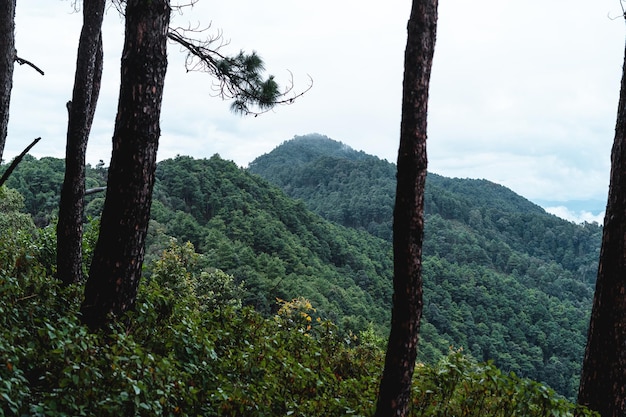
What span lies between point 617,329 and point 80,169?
5.04 metres

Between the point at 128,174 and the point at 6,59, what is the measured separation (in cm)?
207

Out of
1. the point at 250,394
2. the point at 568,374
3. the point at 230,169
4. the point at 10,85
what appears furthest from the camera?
the point at 230,169

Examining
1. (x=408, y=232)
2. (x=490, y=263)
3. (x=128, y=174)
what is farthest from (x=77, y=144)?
(x=490, y=263)

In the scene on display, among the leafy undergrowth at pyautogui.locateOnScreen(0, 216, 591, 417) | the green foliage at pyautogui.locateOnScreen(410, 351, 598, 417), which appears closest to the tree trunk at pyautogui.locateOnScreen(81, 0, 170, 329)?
the leafy undergrowth at pyautogui.locateOnScreen(0, 216, 591, 417)

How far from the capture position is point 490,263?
89.3 m

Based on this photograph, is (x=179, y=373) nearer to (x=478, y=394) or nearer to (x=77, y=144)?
(x=478, y=394)

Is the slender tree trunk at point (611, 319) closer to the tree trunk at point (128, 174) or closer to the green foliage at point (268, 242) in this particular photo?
the tree trunk at point (128, 174)

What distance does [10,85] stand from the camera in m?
4.61

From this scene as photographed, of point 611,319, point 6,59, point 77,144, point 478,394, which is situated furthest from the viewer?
point 77,144

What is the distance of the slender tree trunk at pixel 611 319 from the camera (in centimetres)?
362

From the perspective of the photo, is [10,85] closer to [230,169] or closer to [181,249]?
[181,249]

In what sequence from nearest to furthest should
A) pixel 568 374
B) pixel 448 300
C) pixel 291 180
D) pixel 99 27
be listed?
1. pixel 99 27
2. pixel 568 374
3. pixel 448 300
4. pixel 291 180

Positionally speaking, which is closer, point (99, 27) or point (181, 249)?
point (99, 27)

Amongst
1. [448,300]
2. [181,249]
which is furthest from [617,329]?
[448,300]
